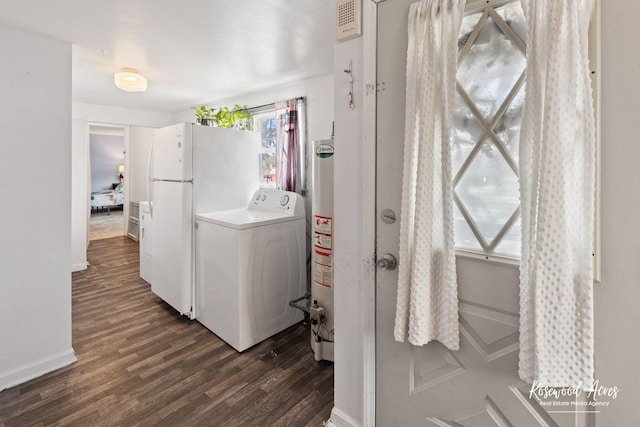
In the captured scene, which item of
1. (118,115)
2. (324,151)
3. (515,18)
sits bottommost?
(324,151)

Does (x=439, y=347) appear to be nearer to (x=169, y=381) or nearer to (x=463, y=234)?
(x=463, y=234)

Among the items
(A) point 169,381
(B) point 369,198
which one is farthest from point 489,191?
(A) point 169,381

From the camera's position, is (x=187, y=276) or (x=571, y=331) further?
(x=187, y=276)

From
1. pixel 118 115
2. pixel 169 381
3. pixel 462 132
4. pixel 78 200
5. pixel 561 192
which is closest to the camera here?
pixel 561 192

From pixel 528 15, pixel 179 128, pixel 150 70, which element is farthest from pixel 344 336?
pixel 150 70

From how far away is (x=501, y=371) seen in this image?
1037 mm

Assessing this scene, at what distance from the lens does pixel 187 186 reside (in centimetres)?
261

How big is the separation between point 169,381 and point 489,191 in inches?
83.9

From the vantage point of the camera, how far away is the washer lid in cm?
226

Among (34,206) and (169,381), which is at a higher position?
(34,206)

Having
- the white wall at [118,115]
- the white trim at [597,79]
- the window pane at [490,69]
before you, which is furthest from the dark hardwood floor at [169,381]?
the white wall at [118,115]

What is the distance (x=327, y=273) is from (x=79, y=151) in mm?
3856

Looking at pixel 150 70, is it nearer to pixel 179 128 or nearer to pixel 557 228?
pixel 179 128

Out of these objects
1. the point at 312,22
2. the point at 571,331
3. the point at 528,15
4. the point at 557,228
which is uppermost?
the point at 312,22
